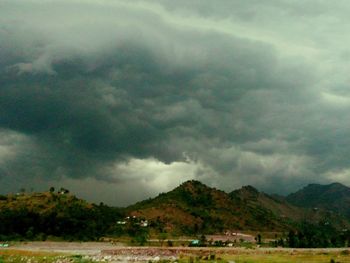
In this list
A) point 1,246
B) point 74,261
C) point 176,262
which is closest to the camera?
point 176,262

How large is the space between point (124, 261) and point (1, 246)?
258 ft

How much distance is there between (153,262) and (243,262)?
77.4 feet

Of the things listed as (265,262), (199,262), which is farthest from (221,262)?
(265,262)

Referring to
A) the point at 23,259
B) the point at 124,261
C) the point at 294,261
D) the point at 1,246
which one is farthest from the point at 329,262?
the point at 1,246

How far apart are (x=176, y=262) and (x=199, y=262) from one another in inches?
231

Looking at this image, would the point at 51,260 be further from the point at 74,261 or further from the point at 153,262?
the point at 153,262

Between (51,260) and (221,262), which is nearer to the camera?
(221,262)

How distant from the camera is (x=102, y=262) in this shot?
123500 millimetres

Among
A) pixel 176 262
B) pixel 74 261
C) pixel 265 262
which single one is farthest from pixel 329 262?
pixel 74 261

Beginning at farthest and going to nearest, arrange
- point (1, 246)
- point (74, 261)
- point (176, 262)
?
point (1, 246) < point (74, 261) < point (176, 262)

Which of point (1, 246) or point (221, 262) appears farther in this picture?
point (1, 246)

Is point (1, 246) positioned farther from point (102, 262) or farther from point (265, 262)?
point (265, 262)

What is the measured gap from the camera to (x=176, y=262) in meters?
120

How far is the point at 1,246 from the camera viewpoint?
18950 centimetres
